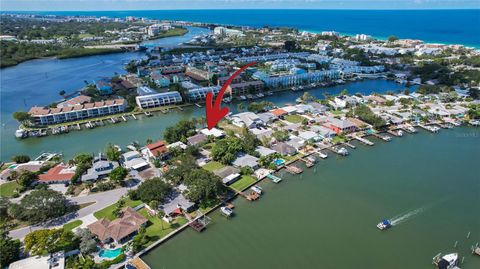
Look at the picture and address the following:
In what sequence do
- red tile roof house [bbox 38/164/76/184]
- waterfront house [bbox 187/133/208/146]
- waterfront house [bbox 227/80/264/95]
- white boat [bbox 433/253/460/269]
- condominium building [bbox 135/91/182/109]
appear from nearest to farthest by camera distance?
1. white boat [bbox 433/253/460/269]
2. red tile roof house [bbox 38/164/76/184]
3. waterfront house [bbox 187/133/208/146]
4. condominium building [bbox 135/91/182/109]
5. waterfront house [bbox 227/80/264/95]

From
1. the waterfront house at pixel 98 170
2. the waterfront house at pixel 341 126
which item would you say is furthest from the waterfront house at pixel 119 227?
the waterfront house at pixel 341 126

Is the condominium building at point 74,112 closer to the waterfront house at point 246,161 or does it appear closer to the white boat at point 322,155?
the waterfront house at point 246,161

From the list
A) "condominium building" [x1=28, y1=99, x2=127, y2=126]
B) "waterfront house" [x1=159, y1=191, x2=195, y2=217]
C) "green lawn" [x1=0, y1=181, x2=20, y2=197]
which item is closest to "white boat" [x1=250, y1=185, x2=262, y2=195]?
"waterfront house" [x1=159, y1=191, x2=195, y2=217]

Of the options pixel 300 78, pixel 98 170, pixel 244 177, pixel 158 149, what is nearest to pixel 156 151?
pixel 158 149

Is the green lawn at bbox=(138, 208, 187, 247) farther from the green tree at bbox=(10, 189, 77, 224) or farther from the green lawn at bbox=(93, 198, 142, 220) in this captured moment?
the green tree at bbox=(10, 189, 77, 224)

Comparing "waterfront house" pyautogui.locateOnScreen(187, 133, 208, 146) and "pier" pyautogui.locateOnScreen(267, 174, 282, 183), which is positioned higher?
"waterfront house" pyautogui.locateOnScreen(187, 133, 208, 146)

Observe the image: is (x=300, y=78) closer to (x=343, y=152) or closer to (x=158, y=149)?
(x=343, y=152)

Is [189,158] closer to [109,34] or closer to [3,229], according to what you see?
[3,229]
